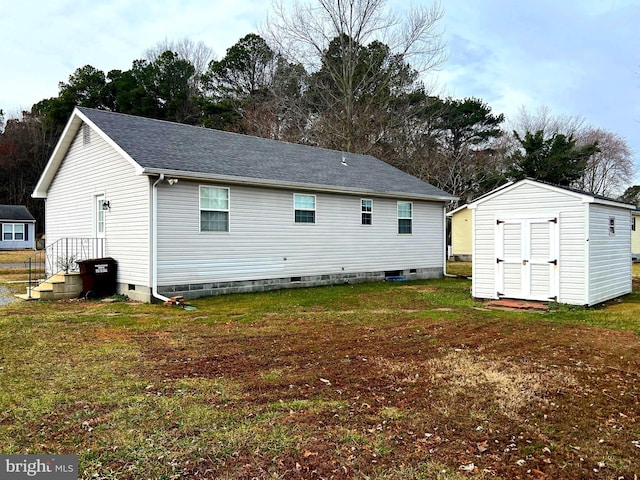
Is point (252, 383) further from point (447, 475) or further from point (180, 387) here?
point (447, 475)

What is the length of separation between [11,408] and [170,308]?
598cm

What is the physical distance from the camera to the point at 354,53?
26266mm

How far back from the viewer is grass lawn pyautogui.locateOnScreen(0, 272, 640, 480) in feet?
10.3

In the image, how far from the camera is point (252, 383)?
187 inches

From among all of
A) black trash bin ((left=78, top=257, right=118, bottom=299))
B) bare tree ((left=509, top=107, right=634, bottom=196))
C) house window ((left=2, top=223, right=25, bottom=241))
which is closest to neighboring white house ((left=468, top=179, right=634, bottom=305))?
black trash bin ((left=78, top=257, right=118, bottom=299))

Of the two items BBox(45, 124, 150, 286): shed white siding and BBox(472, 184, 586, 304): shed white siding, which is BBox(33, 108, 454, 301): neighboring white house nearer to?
BBox(45, 124, 150, 286): shed white siding

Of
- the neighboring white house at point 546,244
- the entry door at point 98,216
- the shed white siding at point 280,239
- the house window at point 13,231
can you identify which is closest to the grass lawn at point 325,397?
the neighboring white house at point 546,244

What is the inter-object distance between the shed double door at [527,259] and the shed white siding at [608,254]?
29.7 inches

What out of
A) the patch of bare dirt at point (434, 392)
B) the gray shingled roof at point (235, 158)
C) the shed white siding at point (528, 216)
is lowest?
the patch of bare dirt at point (434, 392)

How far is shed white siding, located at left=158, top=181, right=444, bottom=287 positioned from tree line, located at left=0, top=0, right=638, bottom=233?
1097cm

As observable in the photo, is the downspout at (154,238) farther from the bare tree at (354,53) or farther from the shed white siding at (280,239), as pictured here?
the bare tree at (354,53)

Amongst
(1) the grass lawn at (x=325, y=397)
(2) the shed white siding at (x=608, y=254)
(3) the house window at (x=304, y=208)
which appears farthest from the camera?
(3) the house window at (x=304, y=208)

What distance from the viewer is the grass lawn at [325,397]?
3.13 meters

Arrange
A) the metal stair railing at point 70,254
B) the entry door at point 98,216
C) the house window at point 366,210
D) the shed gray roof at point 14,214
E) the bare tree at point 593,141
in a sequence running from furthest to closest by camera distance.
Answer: the bare tree at point 593,141 → the shed gray roof at point 14,214 → the house window at point 366,210 → the entry door at point 98,216 → the metal stair railing at point 70,254
